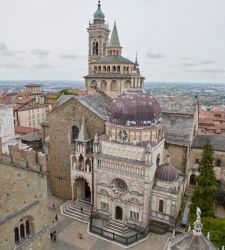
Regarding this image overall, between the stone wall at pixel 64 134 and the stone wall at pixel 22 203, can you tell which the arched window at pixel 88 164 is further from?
the stone wall at pixel 22 203

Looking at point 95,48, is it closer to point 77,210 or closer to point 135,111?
point 135,111

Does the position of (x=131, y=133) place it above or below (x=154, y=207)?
above

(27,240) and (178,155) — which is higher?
(178,155)

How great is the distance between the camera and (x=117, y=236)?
96.7ft

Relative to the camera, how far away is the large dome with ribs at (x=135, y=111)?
29.0 metres

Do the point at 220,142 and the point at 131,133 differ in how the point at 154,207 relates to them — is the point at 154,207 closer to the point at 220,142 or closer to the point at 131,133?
the point at 131,133

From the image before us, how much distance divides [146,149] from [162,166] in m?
4.62

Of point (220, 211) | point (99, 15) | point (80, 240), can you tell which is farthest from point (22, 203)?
point (99, 15)

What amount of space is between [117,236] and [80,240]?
451cm

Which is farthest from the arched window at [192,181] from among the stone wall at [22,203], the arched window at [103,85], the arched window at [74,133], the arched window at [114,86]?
the stone wall at [22,203]

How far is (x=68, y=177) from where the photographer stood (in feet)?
124

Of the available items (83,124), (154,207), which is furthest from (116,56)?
(154,207)

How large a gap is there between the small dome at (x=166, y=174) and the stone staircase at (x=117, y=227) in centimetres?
776

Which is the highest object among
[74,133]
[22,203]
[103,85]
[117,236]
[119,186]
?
[103,85]
